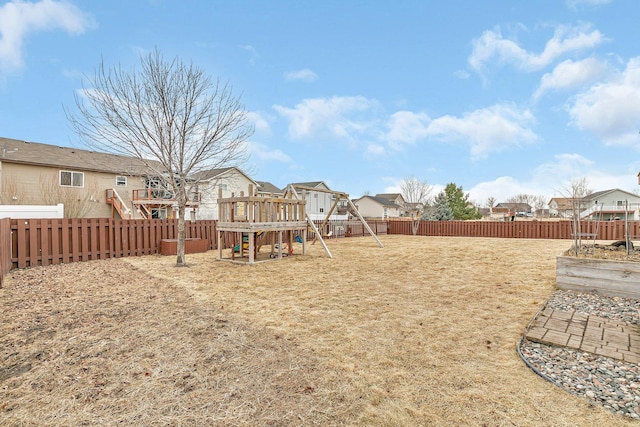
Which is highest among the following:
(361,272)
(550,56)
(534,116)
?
(550,56)

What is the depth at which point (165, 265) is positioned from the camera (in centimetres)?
888

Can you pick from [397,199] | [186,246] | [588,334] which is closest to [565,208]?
[588,334]

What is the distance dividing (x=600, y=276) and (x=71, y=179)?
27.4 metres

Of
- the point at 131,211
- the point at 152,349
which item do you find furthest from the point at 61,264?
the point at 131,211

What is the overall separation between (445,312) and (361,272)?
140 inches

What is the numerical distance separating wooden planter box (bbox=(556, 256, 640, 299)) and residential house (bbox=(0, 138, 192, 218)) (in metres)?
18.1

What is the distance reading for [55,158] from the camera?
21.3 metres

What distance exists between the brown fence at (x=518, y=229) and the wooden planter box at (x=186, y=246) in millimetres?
19689

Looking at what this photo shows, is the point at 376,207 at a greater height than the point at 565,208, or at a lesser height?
greater

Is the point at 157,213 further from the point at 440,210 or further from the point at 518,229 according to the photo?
the point at 440,210

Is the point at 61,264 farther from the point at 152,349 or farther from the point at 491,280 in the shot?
the point at 491,280

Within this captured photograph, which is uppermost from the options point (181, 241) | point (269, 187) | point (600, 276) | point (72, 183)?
point (269, 187)

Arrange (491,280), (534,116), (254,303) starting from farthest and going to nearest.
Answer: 1. (534,116)
2. (491,280)
3. (254,303)

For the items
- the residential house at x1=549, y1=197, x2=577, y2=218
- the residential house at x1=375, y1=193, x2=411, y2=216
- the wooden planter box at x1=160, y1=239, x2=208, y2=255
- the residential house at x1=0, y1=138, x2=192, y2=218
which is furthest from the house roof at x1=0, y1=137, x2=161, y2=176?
the residential house at x1=375, y1=193, x2=411, y2=216
